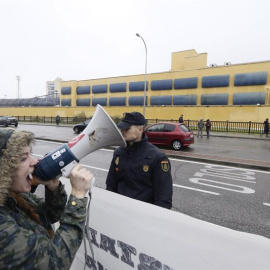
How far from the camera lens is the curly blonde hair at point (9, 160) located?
1031 mm

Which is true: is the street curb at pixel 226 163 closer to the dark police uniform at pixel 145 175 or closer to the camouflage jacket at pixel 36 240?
the dark police uniform at pixel 145 175

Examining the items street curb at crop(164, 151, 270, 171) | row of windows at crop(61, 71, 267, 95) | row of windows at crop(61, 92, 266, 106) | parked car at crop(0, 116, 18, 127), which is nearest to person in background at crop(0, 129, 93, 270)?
street curb at crop(164, 151, 270, 171)

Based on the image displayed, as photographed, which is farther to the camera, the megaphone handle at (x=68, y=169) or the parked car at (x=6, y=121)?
the parked car at (x=6, y=121)

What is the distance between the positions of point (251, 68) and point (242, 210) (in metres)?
26.8

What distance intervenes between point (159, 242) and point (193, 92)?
31.3m

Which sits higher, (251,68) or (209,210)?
(251,68)

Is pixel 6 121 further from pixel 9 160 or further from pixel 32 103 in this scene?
pixel 9 160

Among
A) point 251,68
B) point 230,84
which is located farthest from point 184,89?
point 251,68

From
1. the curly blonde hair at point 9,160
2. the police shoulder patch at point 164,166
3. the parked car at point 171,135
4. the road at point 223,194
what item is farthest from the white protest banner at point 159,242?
the parked car at point 171,135

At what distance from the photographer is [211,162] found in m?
8.78

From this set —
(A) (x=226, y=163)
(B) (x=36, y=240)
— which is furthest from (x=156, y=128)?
(B) (x=36, y=240)

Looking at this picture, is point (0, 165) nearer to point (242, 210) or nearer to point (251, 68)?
point (242, 210)

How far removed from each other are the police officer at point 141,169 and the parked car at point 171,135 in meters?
9.42

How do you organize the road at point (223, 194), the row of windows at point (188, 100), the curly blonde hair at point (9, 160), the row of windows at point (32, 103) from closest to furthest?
the curly blonde hair at point (9, 160) < the road at point (223, 194) < the row of windows at point (188, 100) < the row of windows at point (32, 103)
